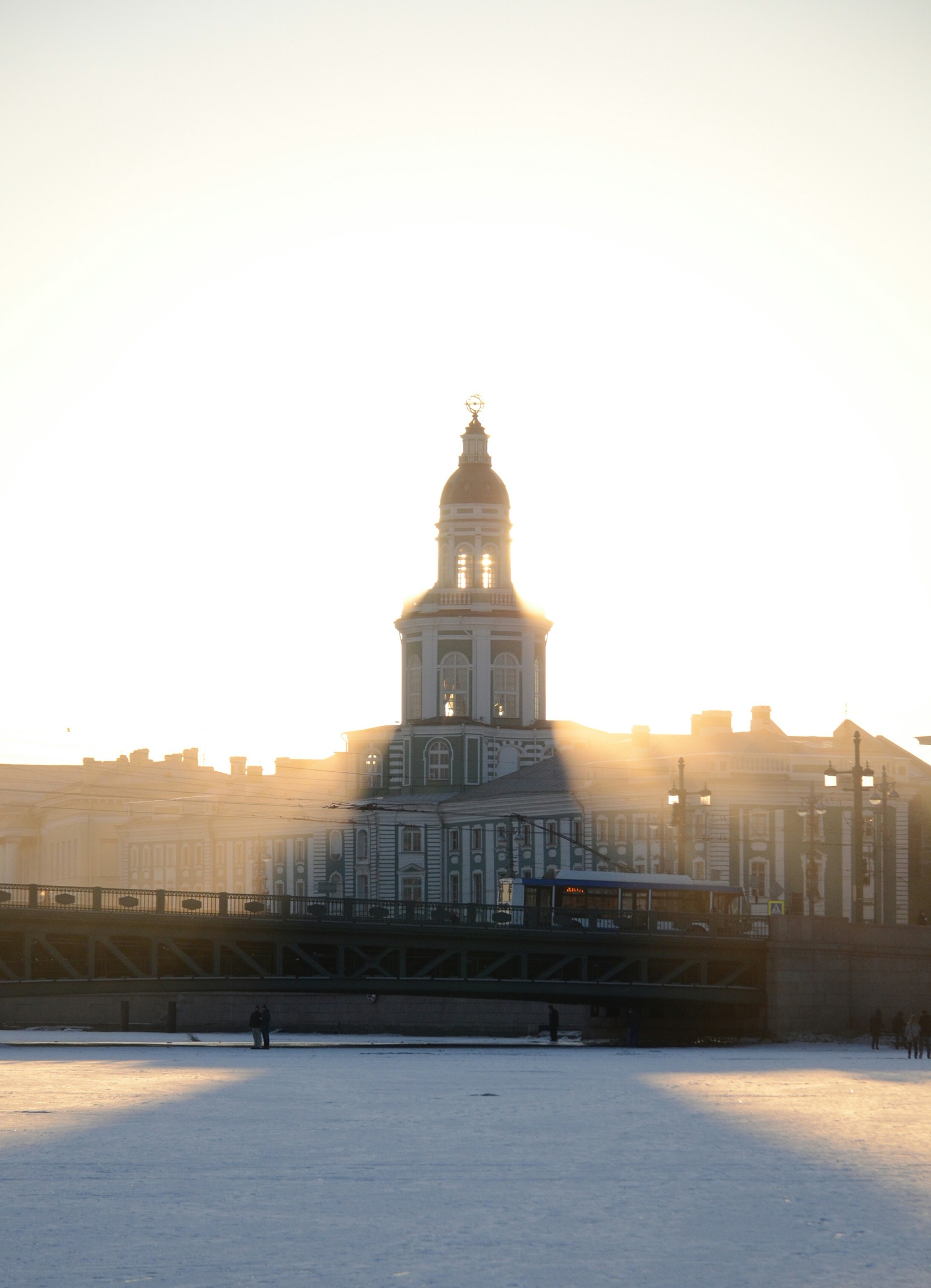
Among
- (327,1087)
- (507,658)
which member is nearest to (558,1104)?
(327,1087)

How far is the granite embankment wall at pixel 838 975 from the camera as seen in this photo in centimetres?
6538

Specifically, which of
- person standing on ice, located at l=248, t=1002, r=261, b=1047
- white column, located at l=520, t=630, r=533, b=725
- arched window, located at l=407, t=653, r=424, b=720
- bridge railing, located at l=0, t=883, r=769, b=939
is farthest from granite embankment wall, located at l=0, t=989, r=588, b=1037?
arched window, located at l=407, t=653, r=424, b=720

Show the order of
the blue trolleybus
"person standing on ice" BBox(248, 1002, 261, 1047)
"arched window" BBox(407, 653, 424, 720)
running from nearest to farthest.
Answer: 1. "person standing on ice" BBox(248, 1002, 261, 1047)
2. the blue trolleybus
3. "arched window" BBox(407, 653, 424, 720)

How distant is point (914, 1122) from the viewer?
35531 millimetres

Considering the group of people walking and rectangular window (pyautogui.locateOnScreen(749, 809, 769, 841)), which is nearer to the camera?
the group of people walking

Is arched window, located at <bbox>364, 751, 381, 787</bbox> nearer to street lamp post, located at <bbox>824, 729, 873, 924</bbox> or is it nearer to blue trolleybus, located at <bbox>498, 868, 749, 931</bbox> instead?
blue trolleybus, located at <bbox>498, 868, 749, 931</bbox>

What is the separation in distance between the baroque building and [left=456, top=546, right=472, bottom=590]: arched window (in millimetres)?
123

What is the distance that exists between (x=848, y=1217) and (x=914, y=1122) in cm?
1225

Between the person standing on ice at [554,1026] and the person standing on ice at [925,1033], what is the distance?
1554 centimetres

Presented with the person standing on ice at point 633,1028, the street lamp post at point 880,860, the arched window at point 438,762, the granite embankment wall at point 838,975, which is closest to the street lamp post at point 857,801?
the granite embankment wall at point 838,975

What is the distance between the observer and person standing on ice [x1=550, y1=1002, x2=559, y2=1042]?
7106 centimetres

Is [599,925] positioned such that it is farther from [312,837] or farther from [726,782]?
[312,837]

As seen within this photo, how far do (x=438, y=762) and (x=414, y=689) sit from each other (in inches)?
195

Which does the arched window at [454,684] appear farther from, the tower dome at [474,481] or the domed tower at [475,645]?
the tower dome at [474,481]
